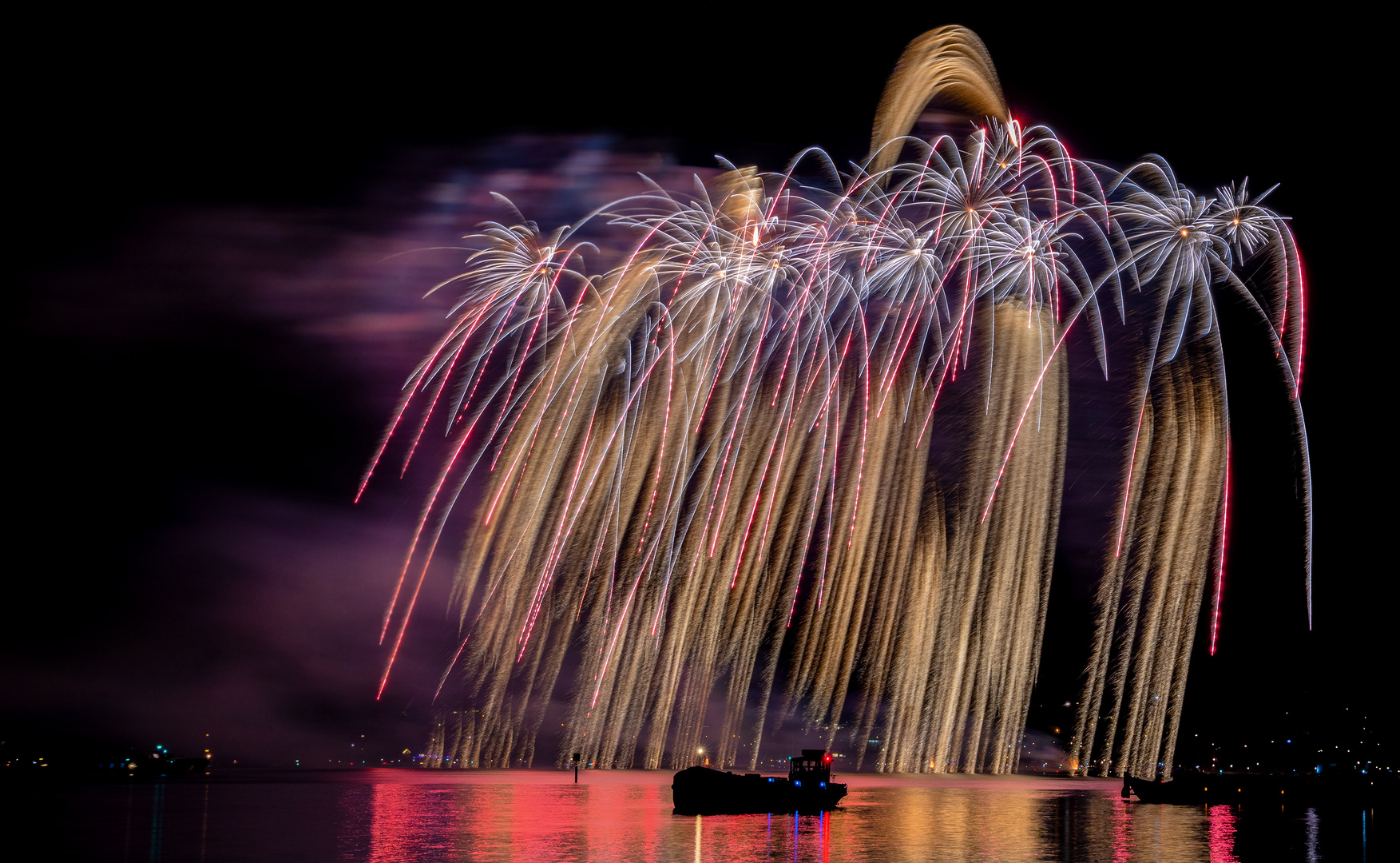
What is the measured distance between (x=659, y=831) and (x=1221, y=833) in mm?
19823

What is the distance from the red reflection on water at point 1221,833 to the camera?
2712cm

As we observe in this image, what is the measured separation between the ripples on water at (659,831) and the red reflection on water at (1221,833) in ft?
0.46

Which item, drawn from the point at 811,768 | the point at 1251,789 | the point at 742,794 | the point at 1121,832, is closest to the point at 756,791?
the point at 742,794

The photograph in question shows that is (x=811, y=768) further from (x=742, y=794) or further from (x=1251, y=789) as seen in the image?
(x=1251, y=789)

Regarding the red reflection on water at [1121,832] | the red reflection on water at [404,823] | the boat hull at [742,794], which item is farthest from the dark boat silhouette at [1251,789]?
the red reflection on water at [404,823]

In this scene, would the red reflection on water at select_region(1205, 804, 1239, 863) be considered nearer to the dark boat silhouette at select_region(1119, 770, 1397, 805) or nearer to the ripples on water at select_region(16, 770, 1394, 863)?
the ripples on water at select_region(16, 770, 1394, 863)

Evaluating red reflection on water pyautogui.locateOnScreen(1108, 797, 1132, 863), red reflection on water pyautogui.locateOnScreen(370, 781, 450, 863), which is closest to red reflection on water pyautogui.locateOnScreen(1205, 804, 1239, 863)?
red reflection on water pyautogui.locateOnScreen(1108, 797, 1132, 863)

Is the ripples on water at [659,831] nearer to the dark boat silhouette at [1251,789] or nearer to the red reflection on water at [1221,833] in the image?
the red reflection on water at [1221,833]

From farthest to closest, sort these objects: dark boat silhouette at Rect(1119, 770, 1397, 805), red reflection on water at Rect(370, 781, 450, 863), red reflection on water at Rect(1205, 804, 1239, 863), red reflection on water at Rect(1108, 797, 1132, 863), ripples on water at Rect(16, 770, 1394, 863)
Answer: dark boat silhouette at Rect(1119, 770, 1397, 805) < red reflection on water at Rect(1108, 797, 1132, 863) < red reflection on water at Rect(1205, 804, 1239, 863) < ripples on water at Rect(16, 770, 1394, 863) < red reflection on water at Rect(370, 781, 450, 863)

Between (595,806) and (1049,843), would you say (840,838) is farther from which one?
(595,806)

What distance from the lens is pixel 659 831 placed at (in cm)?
3297

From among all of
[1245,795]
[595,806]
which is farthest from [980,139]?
[1245,795]

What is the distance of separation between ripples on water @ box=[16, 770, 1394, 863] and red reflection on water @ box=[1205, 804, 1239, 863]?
0.14 m

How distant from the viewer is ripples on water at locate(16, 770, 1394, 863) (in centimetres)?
2656
